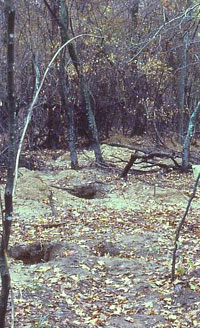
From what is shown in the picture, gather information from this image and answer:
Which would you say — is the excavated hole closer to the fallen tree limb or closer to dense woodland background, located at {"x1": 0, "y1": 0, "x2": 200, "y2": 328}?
dense woodland background, located at {"x1": 0, "y1": 0, "x2": 200, "y2": 328}

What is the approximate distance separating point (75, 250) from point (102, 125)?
907 cm

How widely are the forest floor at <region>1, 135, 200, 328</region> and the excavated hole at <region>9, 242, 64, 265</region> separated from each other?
1 cm

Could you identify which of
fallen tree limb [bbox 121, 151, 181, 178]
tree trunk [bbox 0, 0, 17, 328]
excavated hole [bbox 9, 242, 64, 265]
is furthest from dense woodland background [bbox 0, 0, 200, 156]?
tree trunk [bbox 0, 0, 17, 328]

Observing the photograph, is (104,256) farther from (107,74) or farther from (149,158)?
(107,74)

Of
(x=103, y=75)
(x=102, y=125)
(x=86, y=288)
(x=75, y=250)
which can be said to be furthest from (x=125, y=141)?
(x=86, y=288)

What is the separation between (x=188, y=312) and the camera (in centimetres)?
419

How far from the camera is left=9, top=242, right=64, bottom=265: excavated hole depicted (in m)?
5.56

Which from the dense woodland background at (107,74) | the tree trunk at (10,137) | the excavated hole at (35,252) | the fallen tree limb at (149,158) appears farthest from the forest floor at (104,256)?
the dense woodland background at (107,74)

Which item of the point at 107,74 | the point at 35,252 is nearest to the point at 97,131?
the point at 107,74

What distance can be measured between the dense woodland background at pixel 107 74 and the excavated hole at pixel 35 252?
6665mm

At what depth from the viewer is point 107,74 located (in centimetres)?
1416

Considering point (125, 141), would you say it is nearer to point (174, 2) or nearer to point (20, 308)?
point (174, 2)

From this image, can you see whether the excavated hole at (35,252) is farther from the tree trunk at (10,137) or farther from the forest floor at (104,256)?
the tree trunk at (10,137)

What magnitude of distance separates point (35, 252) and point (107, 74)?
9.37 meters
